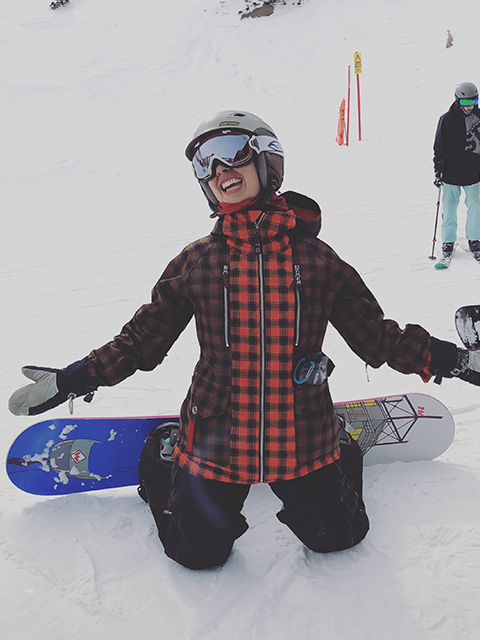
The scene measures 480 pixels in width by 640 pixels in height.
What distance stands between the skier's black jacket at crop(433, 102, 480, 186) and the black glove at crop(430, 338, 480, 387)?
14.2 ft

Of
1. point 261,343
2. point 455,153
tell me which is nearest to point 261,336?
point 261,343

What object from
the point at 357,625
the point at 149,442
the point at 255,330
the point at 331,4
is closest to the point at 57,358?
the point at 149,442

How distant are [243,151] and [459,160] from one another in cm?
450

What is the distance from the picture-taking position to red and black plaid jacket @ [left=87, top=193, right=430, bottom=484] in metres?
1.97

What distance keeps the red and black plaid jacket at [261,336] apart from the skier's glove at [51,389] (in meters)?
0.06

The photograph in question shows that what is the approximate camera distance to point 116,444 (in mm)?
2762

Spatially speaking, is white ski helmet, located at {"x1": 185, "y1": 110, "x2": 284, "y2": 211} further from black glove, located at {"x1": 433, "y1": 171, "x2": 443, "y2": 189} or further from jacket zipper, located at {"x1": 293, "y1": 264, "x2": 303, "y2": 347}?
black glove, located at {"x1": 433, "y1": 171, "x2": 443, "y2": 189}

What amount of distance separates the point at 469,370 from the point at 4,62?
62.0ft

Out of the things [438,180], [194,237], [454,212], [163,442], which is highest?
[438,180]

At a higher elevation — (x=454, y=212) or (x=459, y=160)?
(x=459, y=160)

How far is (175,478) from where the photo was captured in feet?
7.23

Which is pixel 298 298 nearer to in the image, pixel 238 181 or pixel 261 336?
pixel 261 336

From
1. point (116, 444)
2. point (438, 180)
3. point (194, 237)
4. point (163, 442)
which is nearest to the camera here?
point (163, 442)

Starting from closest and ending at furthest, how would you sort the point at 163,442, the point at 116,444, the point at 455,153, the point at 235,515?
1. the point at 235,515
2. the point at 163,442
3. the point at 116,444
4. the point at 455,153
